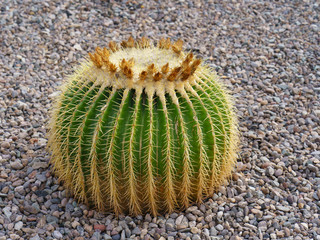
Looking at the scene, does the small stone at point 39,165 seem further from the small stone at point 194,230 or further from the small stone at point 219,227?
the small stone at point 219,227

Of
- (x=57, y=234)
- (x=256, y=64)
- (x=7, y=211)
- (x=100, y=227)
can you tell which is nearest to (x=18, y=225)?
(x=7, y=211)

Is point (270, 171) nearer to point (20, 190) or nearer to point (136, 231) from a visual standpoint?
point (136, 231)

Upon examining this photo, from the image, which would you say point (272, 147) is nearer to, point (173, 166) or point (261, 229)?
point (261, 229)

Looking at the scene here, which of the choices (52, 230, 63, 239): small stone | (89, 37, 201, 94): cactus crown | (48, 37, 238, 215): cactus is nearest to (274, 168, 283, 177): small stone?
(48, 37, 238, 215): cactus

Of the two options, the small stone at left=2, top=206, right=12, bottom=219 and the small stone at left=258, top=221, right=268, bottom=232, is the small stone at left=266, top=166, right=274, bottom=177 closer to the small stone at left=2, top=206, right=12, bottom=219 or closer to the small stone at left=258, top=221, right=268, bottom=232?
the small stone at left=258, top=221, right=268, bottom=232

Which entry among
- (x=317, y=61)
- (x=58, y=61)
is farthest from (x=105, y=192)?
(x=317, y=61)

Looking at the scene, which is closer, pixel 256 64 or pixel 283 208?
pixel 283 208

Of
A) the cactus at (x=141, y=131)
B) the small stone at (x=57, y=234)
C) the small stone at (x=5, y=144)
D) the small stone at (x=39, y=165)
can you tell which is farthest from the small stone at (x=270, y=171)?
the small stone at (x=5, y=144)
